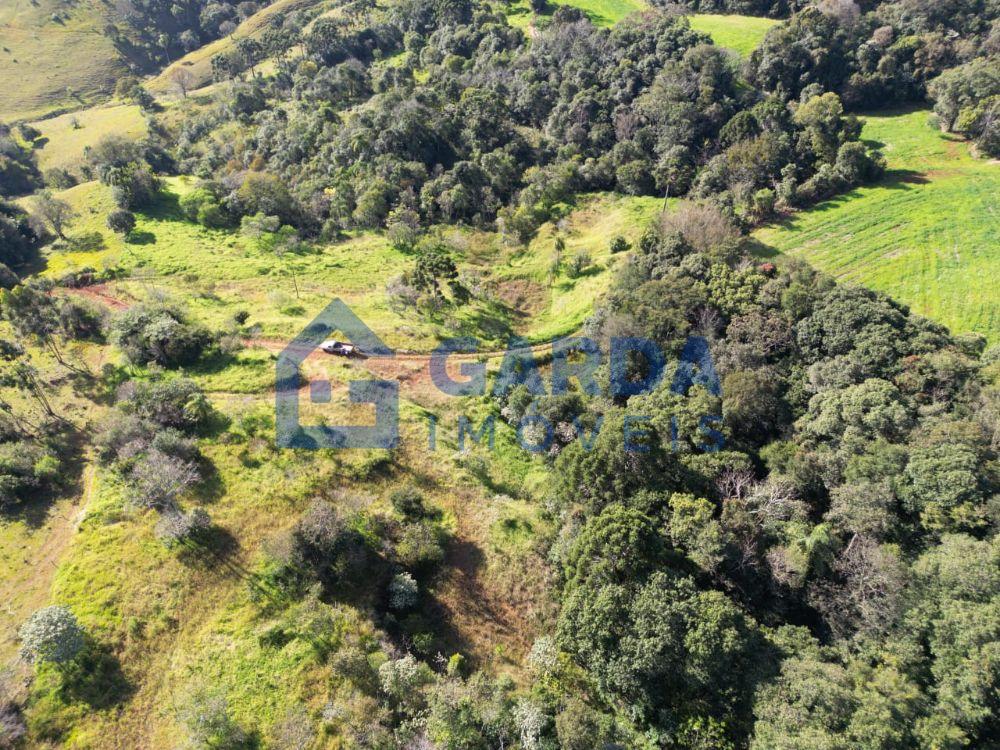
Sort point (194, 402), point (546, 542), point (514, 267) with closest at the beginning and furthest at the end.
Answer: point (546, 542) → point (194, 402) → point (514, 267)

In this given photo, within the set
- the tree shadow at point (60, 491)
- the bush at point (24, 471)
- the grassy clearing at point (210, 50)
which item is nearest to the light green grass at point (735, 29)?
the tree shadow at point (60, 491)

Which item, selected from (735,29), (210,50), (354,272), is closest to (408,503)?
(354,272)

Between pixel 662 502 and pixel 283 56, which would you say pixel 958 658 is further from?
pixel 283 56

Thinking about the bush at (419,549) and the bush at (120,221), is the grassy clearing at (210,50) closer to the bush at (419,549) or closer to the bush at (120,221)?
the bush at (120,221)

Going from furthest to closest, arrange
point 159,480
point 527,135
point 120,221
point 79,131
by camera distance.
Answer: point 79,131 → point 527,135 → point 120,221 → point 159,480

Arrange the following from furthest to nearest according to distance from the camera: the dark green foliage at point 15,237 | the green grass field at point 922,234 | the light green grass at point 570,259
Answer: the dark green foliage at point 15,237 → the light green grass at point 570,259 → the green grass field at point 922,234

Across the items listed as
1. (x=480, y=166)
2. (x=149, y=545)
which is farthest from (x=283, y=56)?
(x=149, y=545)

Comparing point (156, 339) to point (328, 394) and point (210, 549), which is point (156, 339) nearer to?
point (328, 394)
